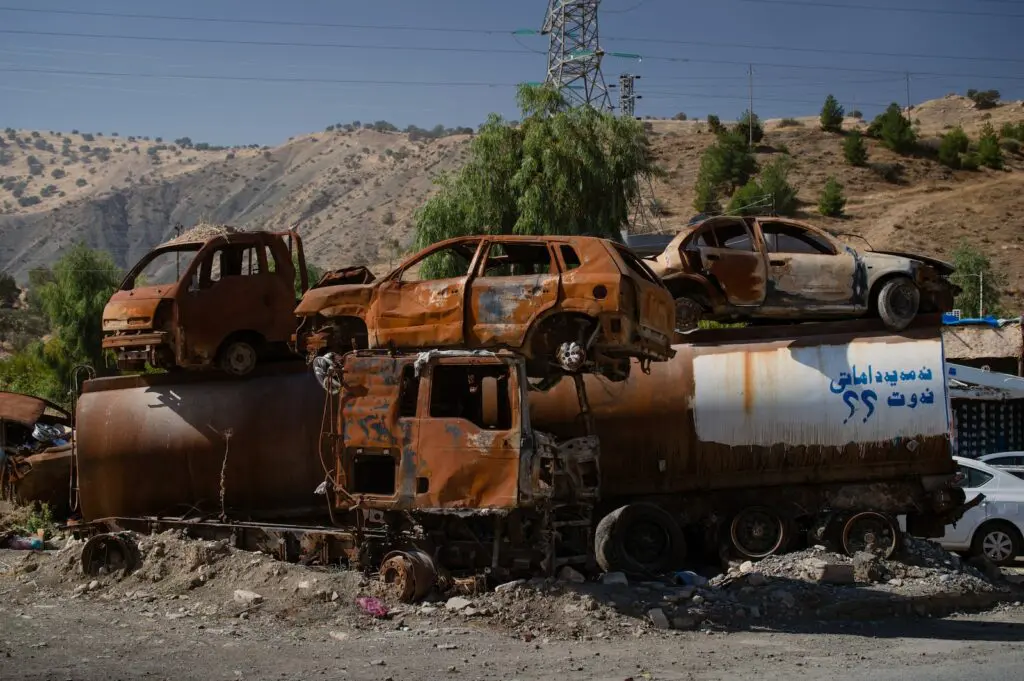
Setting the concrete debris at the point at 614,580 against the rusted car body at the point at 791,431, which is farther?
the rusted car body at the point at 791,431

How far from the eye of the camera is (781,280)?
43.6ft

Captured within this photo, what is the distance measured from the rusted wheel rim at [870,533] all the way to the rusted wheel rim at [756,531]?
2.56 feet

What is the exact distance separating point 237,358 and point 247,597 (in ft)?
11.0

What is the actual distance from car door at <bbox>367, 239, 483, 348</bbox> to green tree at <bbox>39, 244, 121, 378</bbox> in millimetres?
30437

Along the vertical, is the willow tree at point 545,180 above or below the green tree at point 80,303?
above

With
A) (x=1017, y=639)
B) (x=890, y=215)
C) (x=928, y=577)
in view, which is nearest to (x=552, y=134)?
(x=928, y=577)

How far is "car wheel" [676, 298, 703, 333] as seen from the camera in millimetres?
13047

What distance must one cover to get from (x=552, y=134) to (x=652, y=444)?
1731 cm

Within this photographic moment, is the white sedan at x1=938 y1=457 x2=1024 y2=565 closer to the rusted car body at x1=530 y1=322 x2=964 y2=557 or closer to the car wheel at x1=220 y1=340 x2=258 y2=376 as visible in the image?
the rusted car body at x1=530 y1=322 x2=964 y2=557

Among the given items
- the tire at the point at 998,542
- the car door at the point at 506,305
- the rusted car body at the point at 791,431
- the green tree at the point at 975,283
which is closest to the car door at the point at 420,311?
the car door at the point at 506,305

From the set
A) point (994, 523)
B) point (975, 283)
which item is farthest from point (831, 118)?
point (994, 523)

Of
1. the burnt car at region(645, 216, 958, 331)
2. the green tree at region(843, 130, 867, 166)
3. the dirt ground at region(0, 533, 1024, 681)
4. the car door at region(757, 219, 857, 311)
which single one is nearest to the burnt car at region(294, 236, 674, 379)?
the dirt ground at region(0, 533, 1024, 681)

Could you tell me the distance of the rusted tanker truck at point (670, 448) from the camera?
38.5 feet

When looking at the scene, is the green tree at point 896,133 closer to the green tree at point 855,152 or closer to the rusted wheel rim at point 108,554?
the green tree at point 855,152
